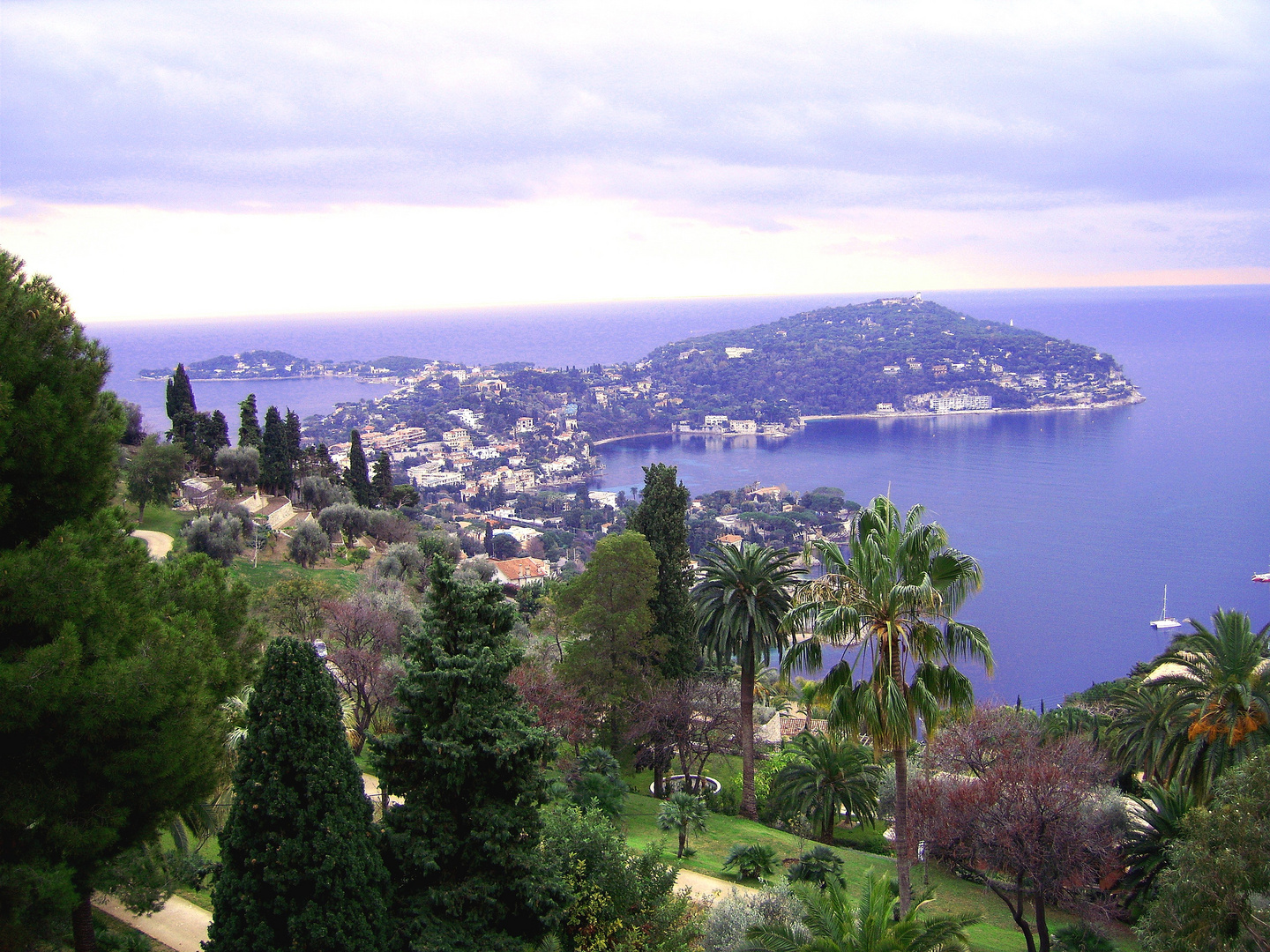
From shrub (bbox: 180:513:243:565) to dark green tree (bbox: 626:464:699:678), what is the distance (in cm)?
1487

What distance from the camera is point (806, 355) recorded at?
164 meters

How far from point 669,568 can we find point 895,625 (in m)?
9.18

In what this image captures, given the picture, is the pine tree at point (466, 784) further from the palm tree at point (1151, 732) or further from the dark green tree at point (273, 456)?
the dark green tree at point (273, 456)

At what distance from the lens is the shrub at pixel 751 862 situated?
11.9 meters

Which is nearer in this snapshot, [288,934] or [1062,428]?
[288,934]

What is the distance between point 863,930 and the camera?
676 centimetres

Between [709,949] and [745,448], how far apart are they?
114574 millimetres

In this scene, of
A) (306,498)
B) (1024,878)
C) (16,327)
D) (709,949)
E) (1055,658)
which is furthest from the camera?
(1055,658)

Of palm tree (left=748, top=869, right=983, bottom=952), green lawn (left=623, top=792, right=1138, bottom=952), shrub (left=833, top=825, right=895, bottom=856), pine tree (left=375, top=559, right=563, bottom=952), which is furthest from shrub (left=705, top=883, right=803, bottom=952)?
shrub (left=833, top=825, right=895, bottom=856)

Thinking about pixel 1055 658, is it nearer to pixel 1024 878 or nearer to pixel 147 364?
pixel 1024 878

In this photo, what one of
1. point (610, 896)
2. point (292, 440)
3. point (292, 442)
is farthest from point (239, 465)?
point (610, 896)

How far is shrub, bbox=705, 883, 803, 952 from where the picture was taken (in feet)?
26.3

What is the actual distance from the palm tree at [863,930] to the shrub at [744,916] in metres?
0.58

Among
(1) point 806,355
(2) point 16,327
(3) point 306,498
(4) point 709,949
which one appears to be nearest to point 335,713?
(2) point 16,327
